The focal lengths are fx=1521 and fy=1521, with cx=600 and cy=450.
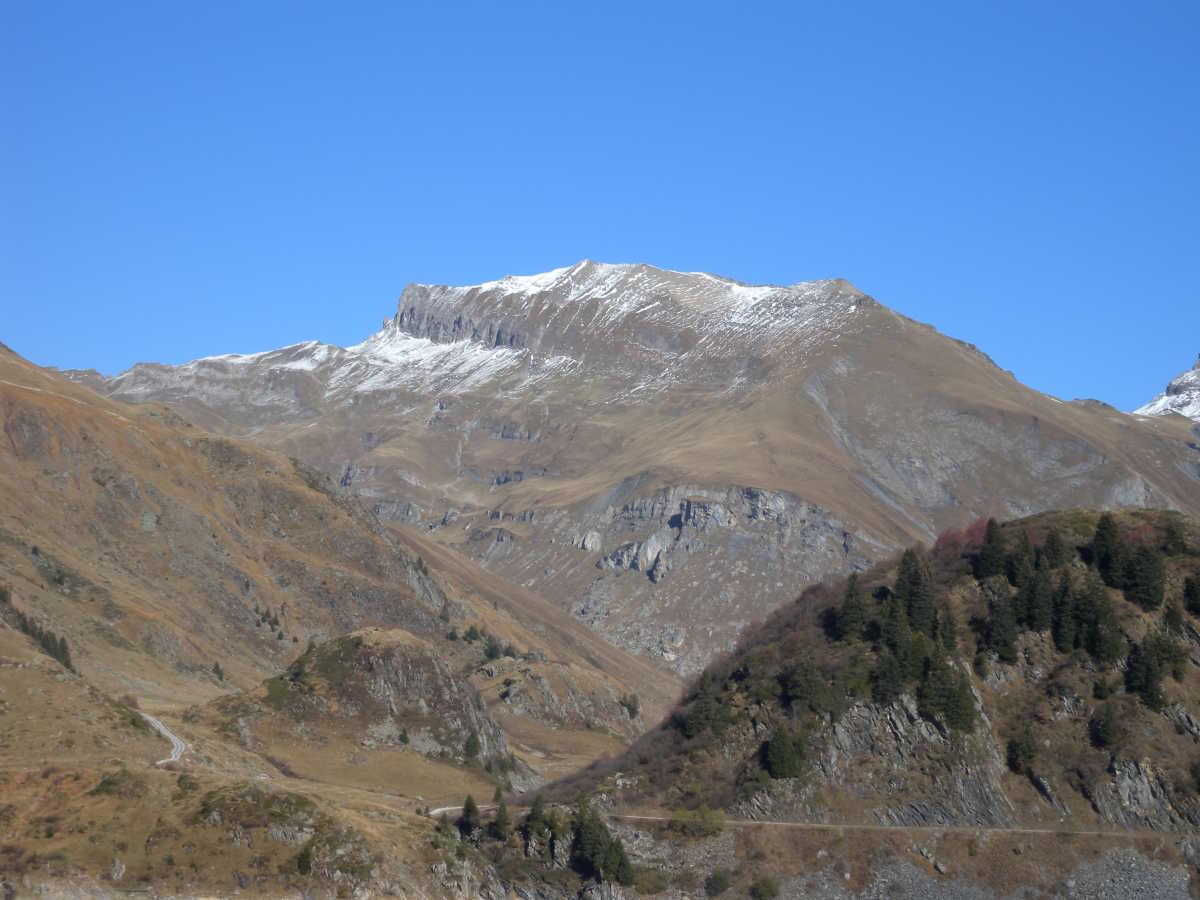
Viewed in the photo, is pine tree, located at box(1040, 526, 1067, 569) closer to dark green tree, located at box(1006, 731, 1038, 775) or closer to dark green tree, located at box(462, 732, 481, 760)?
dark green tree, located at box(1006, 731, 1038, 775)

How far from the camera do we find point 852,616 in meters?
124

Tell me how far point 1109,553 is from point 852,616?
21.2 m

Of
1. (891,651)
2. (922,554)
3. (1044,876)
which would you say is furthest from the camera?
(922,554)

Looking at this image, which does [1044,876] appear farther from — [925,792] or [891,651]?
[891,651]

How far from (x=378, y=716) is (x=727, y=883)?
62954mm

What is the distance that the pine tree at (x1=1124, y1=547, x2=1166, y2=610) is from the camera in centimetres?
11869

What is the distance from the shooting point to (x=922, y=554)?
5394 inches

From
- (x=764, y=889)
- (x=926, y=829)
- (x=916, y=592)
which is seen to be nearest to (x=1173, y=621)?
(x=916, y=592)

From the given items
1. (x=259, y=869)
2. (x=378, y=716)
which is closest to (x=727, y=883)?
(x=259, y=869)

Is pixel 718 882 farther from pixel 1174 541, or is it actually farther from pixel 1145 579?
pixel 1174 541

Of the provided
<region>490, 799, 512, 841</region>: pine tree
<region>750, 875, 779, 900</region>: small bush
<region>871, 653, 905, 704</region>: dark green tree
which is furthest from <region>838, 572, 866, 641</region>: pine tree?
<region>490, 799, 512, 841</region>: pine tree

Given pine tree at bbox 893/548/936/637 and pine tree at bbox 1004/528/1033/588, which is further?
pine tree at bbox 1004/528/1033/588

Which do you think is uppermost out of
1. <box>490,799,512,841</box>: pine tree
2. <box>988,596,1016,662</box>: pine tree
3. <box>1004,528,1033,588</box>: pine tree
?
<box>1004,528,1033,588</box>: pine tree

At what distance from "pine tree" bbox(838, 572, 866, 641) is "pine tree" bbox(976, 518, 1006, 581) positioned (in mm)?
10108
